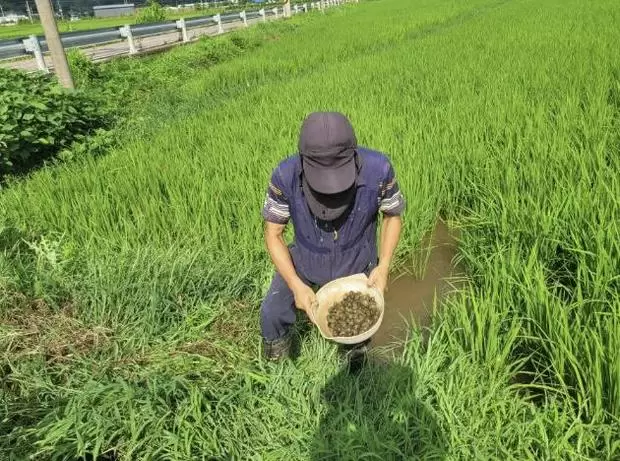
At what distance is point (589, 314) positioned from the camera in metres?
1.66

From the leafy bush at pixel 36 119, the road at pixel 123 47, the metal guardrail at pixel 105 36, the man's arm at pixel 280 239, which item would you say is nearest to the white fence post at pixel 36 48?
the metal guardrail at pixel 105 36

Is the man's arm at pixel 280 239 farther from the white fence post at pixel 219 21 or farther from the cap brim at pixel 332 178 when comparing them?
the white fence post at pixel 219 21

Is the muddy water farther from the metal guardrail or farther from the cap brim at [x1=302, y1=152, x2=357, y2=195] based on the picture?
the metal guardrail

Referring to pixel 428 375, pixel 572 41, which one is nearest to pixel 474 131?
pixel 428 375

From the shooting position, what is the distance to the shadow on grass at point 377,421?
1.43m

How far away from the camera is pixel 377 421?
157 centimetres

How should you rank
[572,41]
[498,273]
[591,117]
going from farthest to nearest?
[572,41]
[591,117]
[498,273]

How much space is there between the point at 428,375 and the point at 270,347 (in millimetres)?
616

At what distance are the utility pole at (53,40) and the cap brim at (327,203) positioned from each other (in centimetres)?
473

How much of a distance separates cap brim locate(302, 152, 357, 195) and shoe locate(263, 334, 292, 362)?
72 centimetres

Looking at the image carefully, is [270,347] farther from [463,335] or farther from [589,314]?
[589,314]

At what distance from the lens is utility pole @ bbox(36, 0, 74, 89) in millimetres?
4891

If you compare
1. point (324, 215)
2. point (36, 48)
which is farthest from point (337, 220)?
point (36, 48)

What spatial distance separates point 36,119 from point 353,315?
4.06 meters
